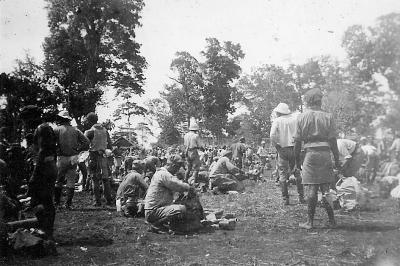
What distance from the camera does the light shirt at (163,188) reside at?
18.6 feet

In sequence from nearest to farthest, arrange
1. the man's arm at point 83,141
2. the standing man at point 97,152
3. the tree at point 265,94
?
the man's arm at point 83,141, the standing man at point 97,152, the tree at point 265,94

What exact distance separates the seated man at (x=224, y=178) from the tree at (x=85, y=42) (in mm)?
18090

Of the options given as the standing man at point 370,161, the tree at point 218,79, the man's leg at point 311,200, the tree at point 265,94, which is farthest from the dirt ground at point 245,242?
the tree at point 265,94

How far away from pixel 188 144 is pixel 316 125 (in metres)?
6.66

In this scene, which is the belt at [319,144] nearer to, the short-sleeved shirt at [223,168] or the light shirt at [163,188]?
the light shirt at [163,188]

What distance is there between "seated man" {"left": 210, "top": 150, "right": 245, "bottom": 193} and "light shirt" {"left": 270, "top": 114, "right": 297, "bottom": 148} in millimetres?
3298

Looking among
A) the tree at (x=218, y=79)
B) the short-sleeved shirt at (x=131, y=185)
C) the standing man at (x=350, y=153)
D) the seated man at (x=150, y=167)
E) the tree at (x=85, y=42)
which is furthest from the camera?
the tree at (x=218, y=79)

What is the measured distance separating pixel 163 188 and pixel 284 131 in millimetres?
3367

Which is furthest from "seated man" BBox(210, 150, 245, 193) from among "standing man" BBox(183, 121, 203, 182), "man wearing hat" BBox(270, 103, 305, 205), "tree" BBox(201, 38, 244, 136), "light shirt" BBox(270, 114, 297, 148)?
"tree" BBox(201, 38, 244, 136)

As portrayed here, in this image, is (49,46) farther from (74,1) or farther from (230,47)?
(230,47)

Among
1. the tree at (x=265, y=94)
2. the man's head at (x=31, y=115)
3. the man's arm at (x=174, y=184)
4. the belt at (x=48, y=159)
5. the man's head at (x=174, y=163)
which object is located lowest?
the man's arm at (x=174, y=184)

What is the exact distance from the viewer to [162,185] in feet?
18.9

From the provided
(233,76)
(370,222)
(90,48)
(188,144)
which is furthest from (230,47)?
(370,222)

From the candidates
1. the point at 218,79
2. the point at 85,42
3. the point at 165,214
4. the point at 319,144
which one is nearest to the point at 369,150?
the point at 319,144
